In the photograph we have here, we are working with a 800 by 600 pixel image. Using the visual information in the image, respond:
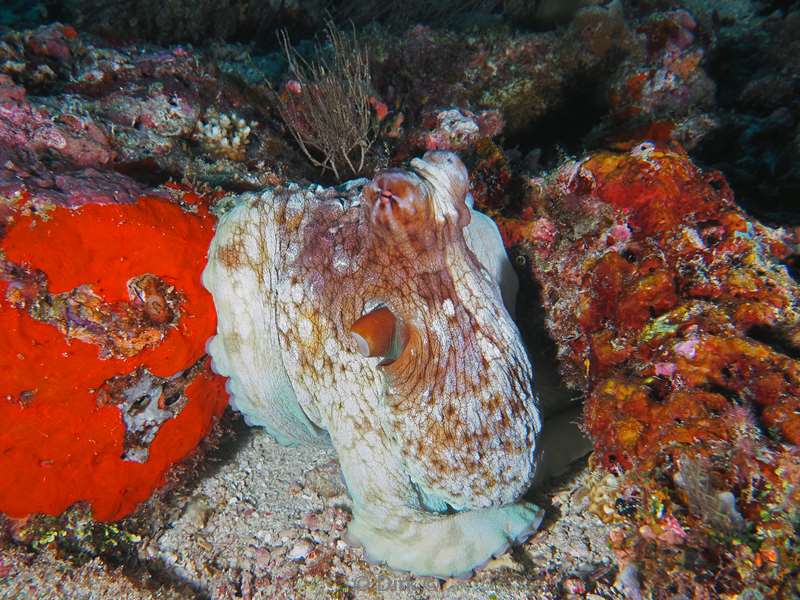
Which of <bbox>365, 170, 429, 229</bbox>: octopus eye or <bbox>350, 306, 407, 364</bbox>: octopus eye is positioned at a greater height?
<bbox>365, 170, 429, 229</bbox>: octopus eye

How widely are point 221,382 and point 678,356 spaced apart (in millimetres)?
3366

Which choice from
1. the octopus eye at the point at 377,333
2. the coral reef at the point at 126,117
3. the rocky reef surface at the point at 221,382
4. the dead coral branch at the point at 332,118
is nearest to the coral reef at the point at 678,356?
the rocky reef surface at the point at 221,382

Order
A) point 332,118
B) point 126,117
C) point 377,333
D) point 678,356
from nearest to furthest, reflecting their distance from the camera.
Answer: point 377,333 → point 678,356 → point 126,117 → point 332,118

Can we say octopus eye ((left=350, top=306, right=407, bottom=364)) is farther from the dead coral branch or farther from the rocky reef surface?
the dead coral branch

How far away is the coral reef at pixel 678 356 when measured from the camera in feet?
7.36

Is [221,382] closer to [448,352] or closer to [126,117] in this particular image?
[448,352]

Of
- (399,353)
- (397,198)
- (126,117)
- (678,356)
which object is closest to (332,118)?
(126,117)

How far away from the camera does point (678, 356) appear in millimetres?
2695

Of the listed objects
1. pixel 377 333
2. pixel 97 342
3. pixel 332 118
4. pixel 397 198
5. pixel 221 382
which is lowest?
pixel 221 382

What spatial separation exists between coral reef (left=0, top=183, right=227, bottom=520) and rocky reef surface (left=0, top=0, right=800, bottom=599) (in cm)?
1

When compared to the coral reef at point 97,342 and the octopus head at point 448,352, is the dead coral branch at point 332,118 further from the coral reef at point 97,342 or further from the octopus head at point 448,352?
the octopus head at point 448,352

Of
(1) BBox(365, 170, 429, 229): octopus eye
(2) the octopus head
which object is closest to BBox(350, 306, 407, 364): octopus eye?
→ (2) the octopus head

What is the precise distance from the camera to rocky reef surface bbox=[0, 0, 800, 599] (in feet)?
8.17

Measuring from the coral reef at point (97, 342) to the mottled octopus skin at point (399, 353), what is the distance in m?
0.29
